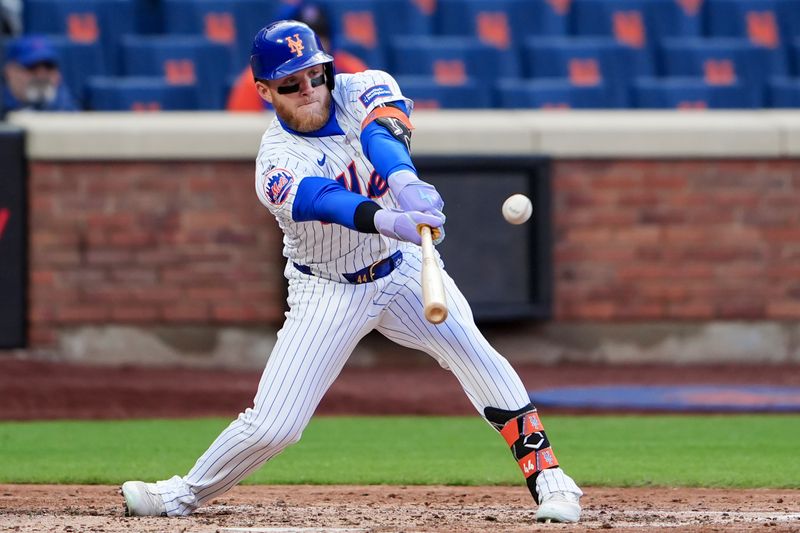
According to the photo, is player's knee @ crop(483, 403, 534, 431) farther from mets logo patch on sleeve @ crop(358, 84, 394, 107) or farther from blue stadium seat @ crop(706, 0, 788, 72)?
blue stadium seat @ crop(706, 0, 788, 72)

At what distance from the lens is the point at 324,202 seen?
15.3 ft

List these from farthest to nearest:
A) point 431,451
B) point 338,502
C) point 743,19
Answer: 1. point 743,19
2. point 431,451
3. point 338,502

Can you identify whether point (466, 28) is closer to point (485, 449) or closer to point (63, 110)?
point (63, 110)

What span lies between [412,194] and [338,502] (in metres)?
1.58

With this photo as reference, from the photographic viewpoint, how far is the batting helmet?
4.85 metres

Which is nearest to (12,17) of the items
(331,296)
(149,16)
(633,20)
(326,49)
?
(149,16)

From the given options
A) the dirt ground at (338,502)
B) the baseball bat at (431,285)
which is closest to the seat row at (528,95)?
the dirt ground at (338,502)

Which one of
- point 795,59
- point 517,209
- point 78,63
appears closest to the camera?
point 517,209

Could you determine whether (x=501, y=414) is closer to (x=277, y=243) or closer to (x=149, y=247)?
(x=277, y=243)

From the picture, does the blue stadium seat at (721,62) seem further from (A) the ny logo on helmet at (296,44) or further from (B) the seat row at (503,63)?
(A) the ny logo on helmet at (296,44)

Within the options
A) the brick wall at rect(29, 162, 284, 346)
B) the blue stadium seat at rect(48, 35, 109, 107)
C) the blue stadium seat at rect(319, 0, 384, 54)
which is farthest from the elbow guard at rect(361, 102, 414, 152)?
the blue stadium seat at rect(48, 35, 109, 107)

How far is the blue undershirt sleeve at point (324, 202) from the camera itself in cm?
462

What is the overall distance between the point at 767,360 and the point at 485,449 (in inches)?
148

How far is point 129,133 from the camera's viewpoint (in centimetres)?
1013
